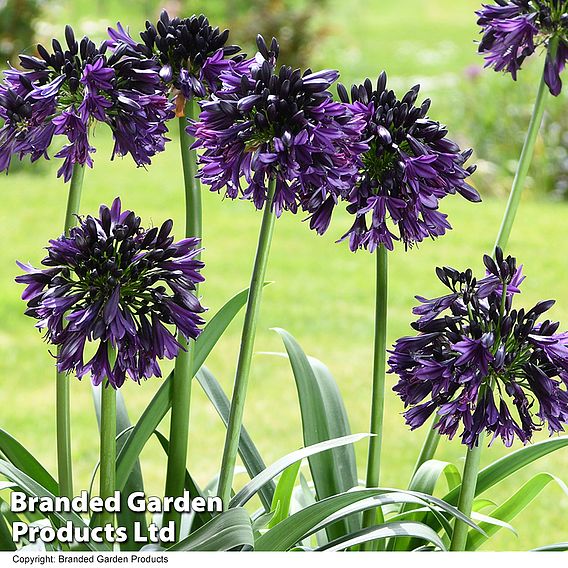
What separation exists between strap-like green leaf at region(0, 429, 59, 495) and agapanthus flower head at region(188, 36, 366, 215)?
1.52 feet

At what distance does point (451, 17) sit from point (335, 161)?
8.77 m

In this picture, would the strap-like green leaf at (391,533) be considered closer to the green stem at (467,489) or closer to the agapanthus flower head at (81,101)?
the green stem at (467,489)

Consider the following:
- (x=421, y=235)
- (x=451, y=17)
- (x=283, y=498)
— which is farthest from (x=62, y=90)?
(x=451, y=17)

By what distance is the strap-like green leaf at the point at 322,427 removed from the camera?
1.24 metres

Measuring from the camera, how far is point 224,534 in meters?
0.95

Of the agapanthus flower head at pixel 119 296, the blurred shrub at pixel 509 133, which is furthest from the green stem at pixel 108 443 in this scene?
the blurred shrub at pixel 509 133

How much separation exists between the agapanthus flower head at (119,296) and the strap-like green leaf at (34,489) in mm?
133

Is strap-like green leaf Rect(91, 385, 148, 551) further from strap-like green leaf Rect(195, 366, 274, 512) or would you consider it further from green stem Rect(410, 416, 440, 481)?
green stem Rect(410, 416, 440, 481)

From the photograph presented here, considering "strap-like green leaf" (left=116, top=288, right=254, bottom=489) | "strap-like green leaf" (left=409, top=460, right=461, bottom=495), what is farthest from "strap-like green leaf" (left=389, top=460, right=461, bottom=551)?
"strap-like green leaf" (left=116, top=288, right=254, bottom=489)

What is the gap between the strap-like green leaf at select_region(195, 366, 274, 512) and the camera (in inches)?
50.8

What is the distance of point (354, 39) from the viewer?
823 cm

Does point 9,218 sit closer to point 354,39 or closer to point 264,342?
point 264,342

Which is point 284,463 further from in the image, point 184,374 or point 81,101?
point 81,101

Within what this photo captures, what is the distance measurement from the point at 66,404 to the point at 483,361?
50 cm
